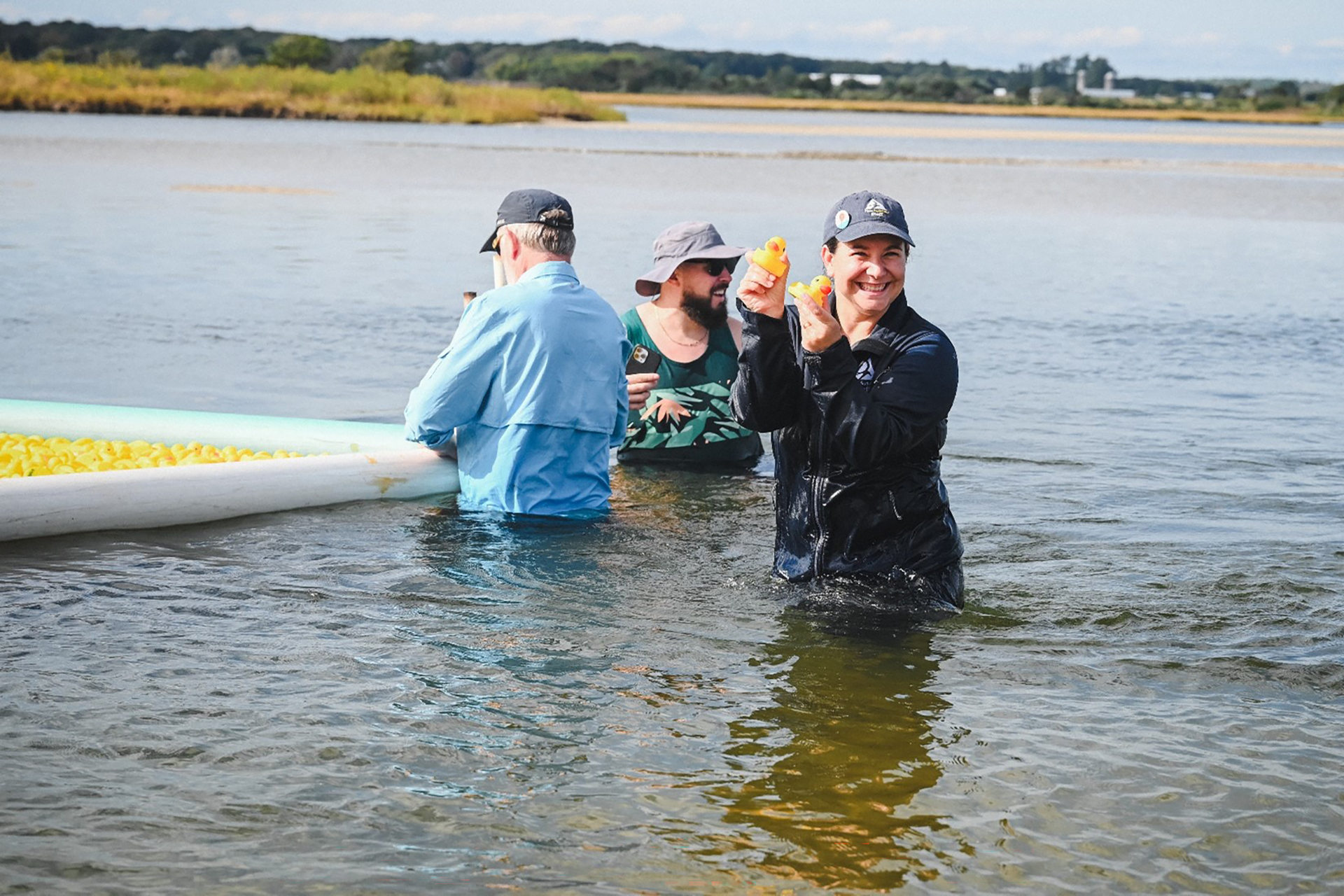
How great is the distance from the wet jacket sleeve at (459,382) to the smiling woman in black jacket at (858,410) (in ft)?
5.66

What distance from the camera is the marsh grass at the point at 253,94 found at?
6216 cm

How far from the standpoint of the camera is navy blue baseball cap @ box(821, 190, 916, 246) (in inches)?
179

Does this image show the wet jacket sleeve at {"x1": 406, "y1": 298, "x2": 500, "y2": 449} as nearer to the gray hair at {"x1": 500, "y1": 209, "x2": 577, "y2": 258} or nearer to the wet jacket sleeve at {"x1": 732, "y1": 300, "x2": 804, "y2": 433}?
the gray hair at {"x1": 500, "y1": 209, "x2": 577, "y2": 258}

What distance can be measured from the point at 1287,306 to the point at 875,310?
14.0m

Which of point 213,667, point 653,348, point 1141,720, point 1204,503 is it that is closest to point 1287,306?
point 1204,503

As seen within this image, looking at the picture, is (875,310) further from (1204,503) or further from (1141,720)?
(1204,503)

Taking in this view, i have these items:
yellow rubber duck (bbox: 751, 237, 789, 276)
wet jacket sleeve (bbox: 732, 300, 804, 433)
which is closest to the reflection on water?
wet jacket sleeve (bbox: 732, 300, 804, 433)

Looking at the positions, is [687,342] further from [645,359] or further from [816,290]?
[816,290]

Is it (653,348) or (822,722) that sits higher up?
(653,348)

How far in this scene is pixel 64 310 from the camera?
46.3 ft

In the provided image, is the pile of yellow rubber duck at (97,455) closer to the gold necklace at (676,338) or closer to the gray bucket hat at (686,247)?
the gold necklace at (676,338)

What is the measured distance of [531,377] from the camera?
633 centimetres

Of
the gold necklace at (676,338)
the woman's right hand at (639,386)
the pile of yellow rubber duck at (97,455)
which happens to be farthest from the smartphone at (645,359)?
the pile of yellow rubber duck at (97,455)

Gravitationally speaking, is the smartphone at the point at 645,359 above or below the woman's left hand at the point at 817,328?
below
